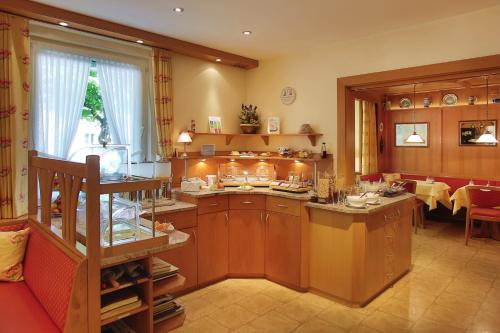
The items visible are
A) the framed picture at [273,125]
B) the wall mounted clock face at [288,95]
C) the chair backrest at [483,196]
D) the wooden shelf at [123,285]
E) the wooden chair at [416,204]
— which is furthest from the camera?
the wooden chair at [416,204]

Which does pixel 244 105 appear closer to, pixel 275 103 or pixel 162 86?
pixel 275 103

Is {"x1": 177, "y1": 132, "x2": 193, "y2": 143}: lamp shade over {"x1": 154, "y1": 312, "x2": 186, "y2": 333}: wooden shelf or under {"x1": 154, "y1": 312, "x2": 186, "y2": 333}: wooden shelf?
over

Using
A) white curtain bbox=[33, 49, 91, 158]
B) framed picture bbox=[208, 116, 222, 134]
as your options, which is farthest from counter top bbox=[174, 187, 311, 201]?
white curtain bbox=[33, 49, 91, 158]

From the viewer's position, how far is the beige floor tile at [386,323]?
290cm

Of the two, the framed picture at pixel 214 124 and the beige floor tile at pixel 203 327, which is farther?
the framed picture at pixel 214 124

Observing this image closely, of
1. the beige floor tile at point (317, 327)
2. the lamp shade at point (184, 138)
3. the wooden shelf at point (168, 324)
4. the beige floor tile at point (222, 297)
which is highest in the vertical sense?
the lamp shade at point (184, 138)

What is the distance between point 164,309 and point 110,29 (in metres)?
2.66

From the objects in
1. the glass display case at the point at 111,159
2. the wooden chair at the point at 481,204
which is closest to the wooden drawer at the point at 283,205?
the glass display case at the point at 111,159

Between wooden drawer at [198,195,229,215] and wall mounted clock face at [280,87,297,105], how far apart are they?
159cm

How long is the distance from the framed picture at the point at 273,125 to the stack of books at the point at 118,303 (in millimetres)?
3102

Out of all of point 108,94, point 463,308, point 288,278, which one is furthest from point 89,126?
point 463,308

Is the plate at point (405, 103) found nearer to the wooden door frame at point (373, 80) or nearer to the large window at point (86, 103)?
the wooden door frame at point (373, 80)

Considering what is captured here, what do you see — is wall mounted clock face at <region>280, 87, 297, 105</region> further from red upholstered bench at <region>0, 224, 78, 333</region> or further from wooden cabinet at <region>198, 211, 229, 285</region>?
red upholstered bench at <region>0, 224, 78, 333</region>

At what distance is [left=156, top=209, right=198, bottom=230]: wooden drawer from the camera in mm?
3344
